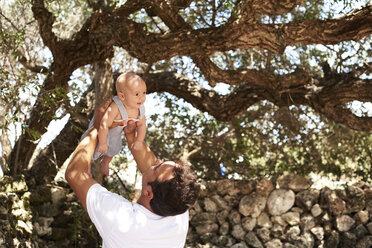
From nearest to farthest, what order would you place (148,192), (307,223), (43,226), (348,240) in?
(148,192), (43,226), (348,240), (307,223)

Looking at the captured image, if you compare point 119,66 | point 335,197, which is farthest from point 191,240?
point 119,66

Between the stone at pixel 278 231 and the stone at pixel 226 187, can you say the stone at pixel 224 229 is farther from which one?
the stone at pixel 278 231

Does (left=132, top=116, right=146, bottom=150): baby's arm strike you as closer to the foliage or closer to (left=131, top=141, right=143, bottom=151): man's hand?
(left=131, top=141, right=143, bottom=151): man's hand

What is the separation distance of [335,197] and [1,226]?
5.51m

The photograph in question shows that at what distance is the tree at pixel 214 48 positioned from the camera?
4727 millimetres

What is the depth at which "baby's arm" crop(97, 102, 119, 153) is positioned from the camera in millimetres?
2744

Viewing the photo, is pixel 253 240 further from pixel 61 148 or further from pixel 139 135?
pixel 139 135

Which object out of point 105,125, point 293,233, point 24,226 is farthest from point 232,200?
point 105,125

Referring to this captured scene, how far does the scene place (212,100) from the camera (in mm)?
7305

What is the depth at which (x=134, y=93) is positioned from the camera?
2.92 metres

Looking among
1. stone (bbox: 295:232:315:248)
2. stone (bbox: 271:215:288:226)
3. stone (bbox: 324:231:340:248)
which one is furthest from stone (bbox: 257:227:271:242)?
stone (bbox: 324:231:340:248)

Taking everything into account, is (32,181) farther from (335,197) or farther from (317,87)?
(335,197)

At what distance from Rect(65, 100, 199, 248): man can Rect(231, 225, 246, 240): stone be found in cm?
636

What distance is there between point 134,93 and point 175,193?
990mm
